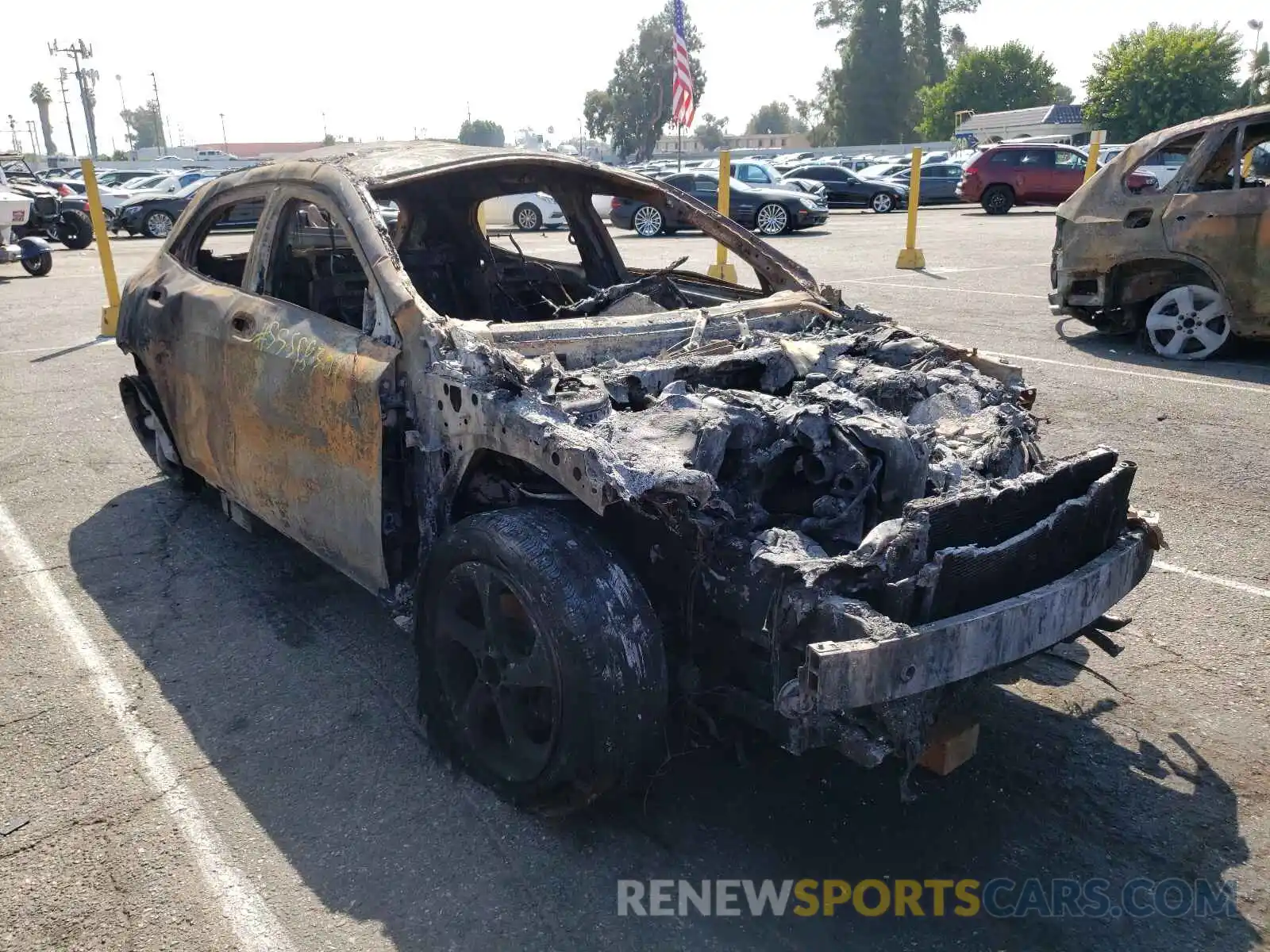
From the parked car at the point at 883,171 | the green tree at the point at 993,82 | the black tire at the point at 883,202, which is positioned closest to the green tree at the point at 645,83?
the green tree at the point at 993,82

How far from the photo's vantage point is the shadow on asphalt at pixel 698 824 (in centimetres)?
242

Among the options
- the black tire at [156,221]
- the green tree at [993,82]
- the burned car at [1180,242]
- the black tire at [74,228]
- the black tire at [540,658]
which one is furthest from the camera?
the green tree at [993,82]

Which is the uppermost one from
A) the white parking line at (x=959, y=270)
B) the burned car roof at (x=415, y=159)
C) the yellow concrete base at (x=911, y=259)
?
the burned car roof at (x=415, y=159)

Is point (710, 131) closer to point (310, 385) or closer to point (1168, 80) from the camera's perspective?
point (1168, 80)

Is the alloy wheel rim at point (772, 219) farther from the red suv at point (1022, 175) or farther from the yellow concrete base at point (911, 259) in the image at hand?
the yellow concrete base at point (911, 259)

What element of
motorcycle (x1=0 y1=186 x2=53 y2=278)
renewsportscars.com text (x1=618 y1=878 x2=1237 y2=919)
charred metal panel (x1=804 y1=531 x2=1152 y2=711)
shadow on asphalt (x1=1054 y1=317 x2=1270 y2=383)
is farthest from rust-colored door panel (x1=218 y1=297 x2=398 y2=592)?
motorcycle (x1=0 y1=186 x2=53 y2=278)

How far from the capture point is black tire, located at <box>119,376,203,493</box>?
491 centimetres

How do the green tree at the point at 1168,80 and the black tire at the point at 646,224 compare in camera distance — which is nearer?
the black tire at the point at 646,224

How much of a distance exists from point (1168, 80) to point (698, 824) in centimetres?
5449

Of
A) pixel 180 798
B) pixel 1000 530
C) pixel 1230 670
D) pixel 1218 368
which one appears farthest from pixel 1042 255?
pixel 180 798

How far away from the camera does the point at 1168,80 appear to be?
46.9 metres

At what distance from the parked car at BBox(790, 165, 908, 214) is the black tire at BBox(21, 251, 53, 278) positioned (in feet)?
63.2

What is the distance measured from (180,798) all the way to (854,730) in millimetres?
1960

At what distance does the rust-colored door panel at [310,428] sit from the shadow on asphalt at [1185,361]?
272 inches
